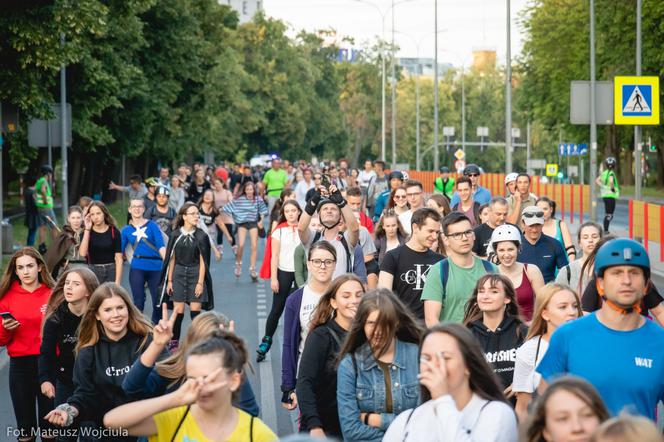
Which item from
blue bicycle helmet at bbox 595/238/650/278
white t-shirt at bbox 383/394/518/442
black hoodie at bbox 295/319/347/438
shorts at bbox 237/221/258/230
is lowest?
shorts at bbox 237/221/258/230

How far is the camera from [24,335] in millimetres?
9148

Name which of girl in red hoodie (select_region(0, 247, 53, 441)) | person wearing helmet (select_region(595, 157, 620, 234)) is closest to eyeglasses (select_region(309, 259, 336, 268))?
girl in red hoodie (select_region(0, 247, 53, 441))

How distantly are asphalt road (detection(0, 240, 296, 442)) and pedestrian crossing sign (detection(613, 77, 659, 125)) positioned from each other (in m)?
8.00

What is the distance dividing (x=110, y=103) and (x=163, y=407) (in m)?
32.2

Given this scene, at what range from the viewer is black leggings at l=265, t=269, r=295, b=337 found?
1366cm

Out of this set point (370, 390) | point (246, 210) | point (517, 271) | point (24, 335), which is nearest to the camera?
point (370, 390)

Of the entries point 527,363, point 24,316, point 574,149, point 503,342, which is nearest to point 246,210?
point 24,316

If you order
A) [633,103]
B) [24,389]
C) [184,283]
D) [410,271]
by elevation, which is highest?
[633,103]

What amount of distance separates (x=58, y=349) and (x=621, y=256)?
385 centimetres

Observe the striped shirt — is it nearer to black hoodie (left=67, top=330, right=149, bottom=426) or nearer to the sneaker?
the sneaker

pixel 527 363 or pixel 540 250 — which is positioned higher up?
pixel 540 250

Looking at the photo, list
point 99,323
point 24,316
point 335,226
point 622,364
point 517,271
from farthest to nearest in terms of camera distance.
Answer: point 335,226, point 517,271, point 24,316, point 99,323, point 622,364

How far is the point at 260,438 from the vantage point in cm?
512

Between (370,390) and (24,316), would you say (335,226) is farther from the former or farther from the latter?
(370,390)
